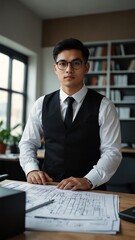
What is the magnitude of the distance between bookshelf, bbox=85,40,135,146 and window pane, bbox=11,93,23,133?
1.51m

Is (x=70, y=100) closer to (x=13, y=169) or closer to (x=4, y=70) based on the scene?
(x=13, y=169)

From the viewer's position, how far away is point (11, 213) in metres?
0.66

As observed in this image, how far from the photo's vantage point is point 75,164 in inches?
59.7

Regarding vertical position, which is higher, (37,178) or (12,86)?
(12,86)

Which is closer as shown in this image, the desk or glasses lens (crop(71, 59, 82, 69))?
glasses lens (crop(71, 59, 82, 69))

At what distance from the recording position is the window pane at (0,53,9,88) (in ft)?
16.5

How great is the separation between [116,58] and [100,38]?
54 centimetres

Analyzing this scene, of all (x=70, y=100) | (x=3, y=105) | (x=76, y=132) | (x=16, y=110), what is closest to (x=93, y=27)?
(x=16, y=110)

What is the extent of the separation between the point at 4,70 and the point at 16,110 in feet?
2.90

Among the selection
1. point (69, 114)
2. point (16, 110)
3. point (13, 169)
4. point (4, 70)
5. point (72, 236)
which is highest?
point (4, 70)

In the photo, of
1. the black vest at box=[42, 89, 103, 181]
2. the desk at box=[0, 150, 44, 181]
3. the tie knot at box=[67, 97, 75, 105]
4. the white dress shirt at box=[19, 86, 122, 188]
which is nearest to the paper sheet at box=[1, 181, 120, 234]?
the white dress shirt at box=[19, 86, 122, 188]

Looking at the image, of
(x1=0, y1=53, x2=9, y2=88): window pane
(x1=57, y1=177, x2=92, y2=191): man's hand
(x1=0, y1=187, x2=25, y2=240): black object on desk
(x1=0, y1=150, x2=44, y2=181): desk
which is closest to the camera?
(x1=0, y1=187, x2=25, y2=240): black object on desk

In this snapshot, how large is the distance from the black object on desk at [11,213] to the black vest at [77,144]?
0.83m

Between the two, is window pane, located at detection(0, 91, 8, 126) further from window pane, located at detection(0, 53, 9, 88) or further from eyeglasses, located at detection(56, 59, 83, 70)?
eyeglasses, located at detection(56, 59, 83, 70)
